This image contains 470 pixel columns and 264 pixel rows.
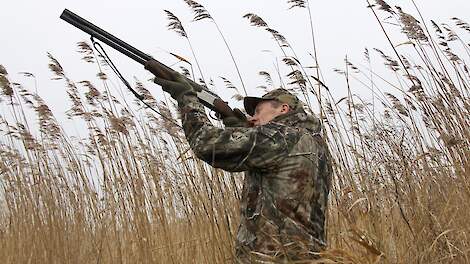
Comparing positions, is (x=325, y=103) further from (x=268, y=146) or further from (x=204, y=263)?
(x=268, y=146)

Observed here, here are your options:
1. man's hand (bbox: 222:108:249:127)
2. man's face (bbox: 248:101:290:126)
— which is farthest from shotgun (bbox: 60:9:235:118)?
man's face (bbox: 248:101:290:126)

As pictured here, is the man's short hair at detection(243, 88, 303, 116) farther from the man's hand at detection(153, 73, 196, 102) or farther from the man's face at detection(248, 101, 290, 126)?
the man's hand at detection(153, 73, 196, 102)

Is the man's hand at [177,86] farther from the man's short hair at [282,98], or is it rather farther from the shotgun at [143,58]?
the man's short hair at [282,98]

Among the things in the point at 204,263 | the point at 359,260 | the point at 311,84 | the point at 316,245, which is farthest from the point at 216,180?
the point at 359,260

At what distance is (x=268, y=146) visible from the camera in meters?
2.83

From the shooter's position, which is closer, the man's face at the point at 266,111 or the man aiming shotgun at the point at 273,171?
the man aiming shotgun at the point at 273,171

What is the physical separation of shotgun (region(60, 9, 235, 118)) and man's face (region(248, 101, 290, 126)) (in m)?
0.13

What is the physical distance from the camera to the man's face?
10.1ft

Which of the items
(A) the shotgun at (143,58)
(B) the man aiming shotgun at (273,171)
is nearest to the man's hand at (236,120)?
(A) the shotgun at (143,58)

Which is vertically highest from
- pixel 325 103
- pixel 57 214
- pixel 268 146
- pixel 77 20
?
pixel 77 20

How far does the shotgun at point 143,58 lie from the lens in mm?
3283

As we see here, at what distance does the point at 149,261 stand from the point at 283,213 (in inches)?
52.2

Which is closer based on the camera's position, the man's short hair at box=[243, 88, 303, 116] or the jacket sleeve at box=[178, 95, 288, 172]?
the jacket sleeve at box=[178, 95, 288, 172]

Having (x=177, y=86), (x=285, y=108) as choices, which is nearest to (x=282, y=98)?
(x=285, y=108)
